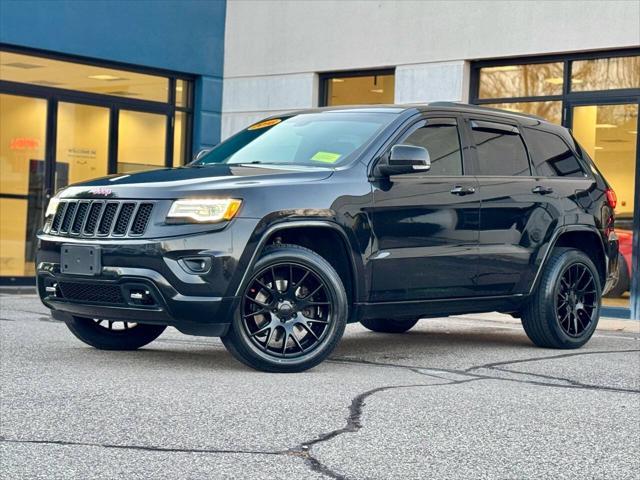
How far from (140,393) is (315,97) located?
10.8m

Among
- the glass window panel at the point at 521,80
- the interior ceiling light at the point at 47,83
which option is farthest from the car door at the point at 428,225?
the interior ceiling light at the point at 47,83

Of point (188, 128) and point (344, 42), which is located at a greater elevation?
point (344, 42)

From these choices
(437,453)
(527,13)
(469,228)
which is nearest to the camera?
(437,453)

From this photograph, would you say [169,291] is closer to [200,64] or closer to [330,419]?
[330,419]

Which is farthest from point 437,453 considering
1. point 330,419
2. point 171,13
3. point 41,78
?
point 171,13

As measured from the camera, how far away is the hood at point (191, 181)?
6801 millimetres

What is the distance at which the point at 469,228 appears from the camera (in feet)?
26.4

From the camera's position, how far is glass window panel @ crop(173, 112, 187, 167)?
17297mm

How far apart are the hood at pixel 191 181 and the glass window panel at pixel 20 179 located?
7893mm

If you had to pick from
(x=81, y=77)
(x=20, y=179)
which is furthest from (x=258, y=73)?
(x=20, y=179)

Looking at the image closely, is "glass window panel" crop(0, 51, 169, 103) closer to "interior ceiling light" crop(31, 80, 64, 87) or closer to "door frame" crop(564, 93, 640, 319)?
"interior ceiling light" crop(31, 80, 64, 87)

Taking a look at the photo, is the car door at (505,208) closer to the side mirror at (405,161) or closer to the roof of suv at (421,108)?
the roof of suv at (421,108)

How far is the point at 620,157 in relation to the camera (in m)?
13.2

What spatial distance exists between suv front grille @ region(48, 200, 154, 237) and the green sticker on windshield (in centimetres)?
128
